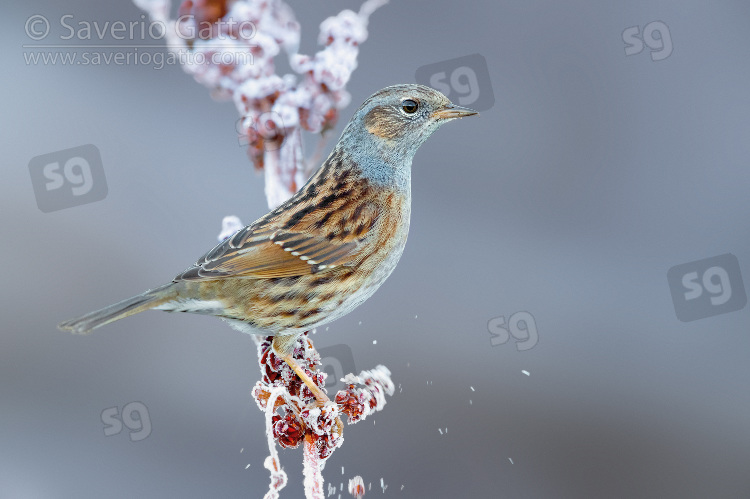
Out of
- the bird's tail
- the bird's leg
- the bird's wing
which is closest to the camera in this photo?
the bird's tail

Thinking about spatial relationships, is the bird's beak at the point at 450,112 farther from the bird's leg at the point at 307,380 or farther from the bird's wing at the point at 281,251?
the bird's leg at the point at 307,380

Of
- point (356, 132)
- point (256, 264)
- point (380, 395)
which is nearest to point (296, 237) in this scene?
point (256, 264)

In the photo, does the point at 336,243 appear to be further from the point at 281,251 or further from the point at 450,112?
the point at 450,112

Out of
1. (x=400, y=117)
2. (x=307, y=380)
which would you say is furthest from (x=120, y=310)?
(x=400, y=117)

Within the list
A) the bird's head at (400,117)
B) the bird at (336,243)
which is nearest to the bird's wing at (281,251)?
the bird at (336,243)

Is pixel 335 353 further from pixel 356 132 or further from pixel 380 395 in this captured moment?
pixel 356 132

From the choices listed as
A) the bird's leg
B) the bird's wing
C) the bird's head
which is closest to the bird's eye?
the bird's head

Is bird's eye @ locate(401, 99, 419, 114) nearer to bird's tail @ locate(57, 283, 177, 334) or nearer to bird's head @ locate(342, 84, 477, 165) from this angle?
bird's head @ locate(342, 84, 477, 165)

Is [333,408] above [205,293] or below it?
below
